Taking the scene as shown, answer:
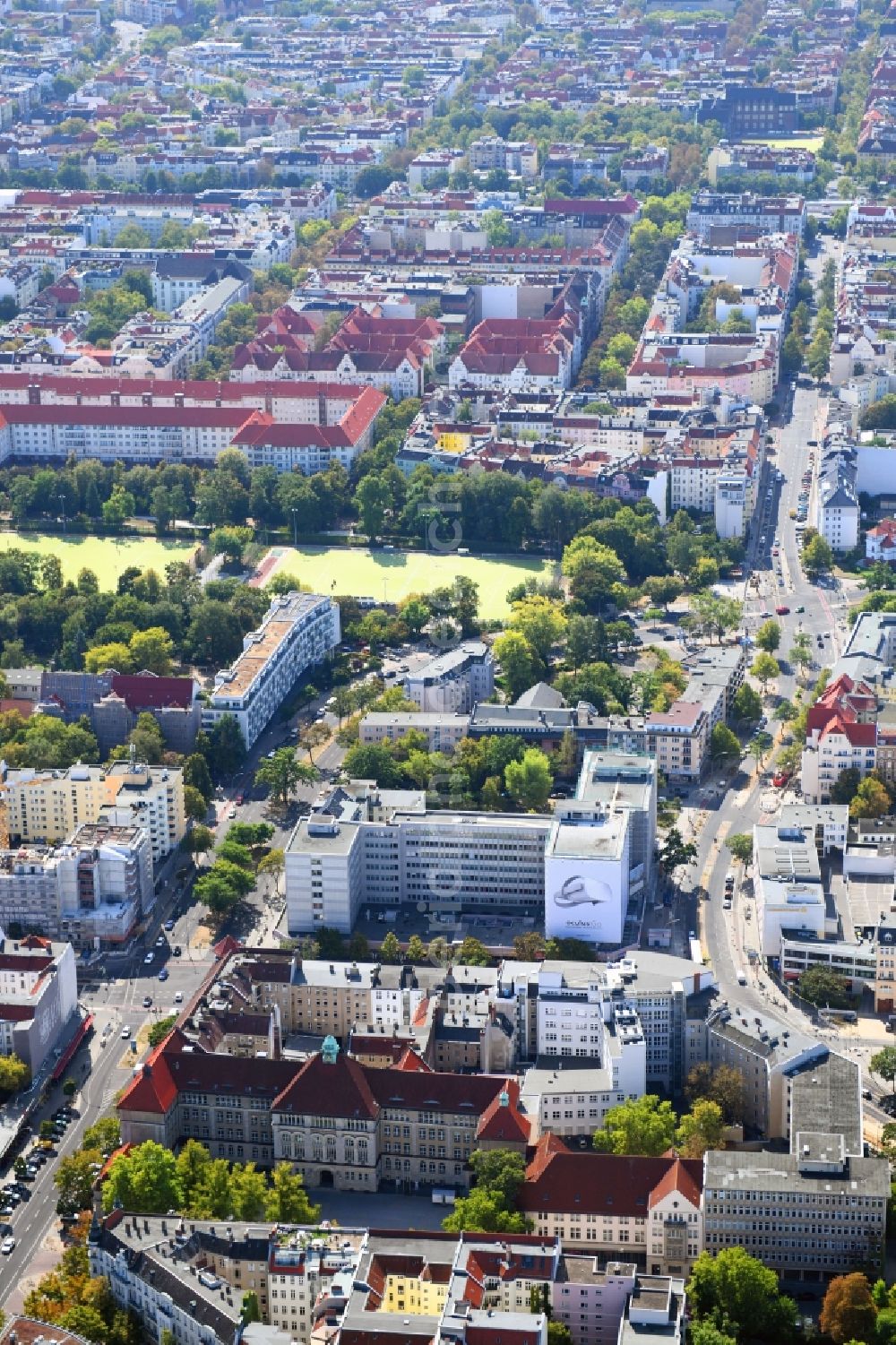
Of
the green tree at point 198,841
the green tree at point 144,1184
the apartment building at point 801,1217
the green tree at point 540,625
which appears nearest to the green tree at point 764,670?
the green tree at point 540,625

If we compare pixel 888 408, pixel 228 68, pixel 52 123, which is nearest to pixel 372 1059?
pixel 888 408

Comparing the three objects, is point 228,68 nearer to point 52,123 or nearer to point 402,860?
point 52,123

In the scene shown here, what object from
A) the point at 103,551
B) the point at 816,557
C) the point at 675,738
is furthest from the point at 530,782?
the point at 103,551

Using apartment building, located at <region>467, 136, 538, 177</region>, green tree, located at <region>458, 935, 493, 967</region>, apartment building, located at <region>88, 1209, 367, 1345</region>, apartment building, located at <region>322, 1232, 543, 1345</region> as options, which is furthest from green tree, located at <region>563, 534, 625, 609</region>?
apartment building, located at <region>467, 136, 538, 177</region>

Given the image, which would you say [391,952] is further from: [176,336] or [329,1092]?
[176,336]

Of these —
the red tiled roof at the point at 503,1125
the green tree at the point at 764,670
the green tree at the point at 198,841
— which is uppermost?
the red tiled roof at the point at 503,1125

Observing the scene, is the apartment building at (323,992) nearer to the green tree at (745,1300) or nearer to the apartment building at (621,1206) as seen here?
the apartment building at (621,1206)
